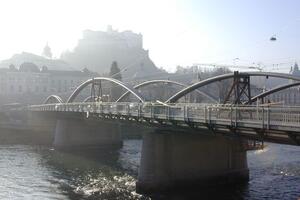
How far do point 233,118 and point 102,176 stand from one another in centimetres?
2168

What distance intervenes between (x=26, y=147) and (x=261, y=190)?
1772 inches

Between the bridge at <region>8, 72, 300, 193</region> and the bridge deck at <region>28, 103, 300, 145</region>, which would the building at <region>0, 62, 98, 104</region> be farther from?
the bridge deck at <region>28, 103, 300, 145</region>

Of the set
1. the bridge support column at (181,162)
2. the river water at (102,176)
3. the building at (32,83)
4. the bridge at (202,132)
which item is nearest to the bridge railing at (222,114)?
the bridge at (202,132)

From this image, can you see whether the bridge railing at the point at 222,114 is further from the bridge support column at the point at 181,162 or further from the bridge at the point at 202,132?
the bridge support column at the point at 181,162

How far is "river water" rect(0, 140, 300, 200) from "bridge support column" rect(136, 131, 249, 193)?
4.83ft

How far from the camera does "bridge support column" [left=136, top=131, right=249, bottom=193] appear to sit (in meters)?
37.3

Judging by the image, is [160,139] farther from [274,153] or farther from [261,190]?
[274,153]

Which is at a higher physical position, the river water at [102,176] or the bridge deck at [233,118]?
Result: the bridge deck at [233,118]

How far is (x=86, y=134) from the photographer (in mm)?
70875

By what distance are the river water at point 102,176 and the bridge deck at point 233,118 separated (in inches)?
249

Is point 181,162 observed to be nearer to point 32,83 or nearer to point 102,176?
point 102,176

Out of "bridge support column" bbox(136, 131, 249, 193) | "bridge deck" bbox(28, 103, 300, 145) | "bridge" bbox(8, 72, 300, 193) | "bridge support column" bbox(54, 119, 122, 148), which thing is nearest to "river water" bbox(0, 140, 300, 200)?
"bridge support column" bbox(136, 131, 249, 193)

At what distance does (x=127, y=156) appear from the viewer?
58.9m

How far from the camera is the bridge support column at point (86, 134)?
69.9m
